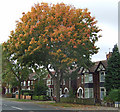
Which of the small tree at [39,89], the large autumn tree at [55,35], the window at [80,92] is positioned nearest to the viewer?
the large autumn tree at [55,35]

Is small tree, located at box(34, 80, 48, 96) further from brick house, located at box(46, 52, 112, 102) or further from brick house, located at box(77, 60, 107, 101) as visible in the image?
brick house, located at box(77, 60, 107, 101)

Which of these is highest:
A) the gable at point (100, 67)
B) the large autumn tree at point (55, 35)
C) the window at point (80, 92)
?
the large autumn tree at point (55, 35)

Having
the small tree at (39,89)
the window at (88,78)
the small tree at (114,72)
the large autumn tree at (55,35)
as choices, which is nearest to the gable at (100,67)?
the window at (88,78)

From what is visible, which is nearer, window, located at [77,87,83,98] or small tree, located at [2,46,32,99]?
small tree, located at [2,46,32,99]

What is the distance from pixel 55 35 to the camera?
26531 mm

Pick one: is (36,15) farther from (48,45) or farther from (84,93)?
(84,93)

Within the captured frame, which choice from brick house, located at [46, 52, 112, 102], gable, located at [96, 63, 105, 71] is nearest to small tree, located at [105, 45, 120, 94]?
brick house, located at [46, 52, 112, 102]

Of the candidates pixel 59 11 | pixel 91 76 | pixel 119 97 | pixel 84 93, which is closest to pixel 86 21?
pixel 59 11

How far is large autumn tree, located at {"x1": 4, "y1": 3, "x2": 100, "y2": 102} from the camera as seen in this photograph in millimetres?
27266

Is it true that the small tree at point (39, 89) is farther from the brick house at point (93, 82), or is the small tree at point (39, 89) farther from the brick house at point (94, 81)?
the brick house at point (94, 81)

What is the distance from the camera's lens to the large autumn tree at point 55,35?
27.3 metres

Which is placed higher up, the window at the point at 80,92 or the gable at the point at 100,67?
the gable at the point at 100,67

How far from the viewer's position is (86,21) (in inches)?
1198

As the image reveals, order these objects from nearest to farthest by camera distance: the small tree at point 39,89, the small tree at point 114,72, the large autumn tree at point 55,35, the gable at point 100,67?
the large autumn tree at point 55,35 → the small tree at point 114,72 → the gable at point 100,67 → the small tree at point 39,89
